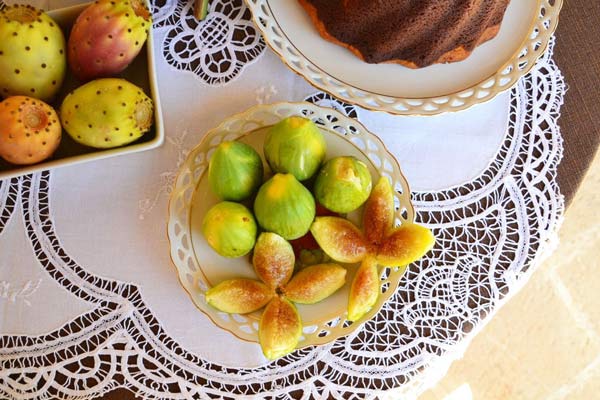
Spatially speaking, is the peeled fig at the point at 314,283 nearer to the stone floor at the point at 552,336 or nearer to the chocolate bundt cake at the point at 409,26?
the chocolate bundt cake at the point at 409,26

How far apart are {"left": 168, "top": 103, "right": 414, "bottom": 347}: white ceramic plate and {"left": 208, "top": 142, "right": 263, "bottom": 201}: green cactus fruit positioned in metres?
0.06

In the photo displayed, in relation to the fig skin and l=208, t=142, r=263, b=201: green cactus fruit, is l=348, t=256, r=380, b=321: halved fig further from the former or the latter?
l=208, t=142, r=263, b=201: green cactus fruit

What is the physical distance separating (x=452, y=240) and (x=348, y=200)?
0.18 meters

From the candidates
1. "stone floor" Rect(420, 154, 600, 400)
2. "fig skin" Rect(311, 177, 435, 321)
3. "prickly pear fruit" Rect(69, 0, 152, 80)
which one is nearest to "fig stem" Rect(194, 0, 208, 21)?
"prickly pear fruit" Rect(69, 0, 152, 80)

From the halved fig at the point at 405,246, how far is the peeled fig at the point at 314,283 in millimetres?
53

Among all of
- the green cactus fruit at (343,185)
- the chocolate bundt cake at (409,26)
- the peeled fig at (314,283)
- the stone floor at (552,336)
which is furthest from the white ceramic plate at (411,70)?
the stone floor at (552,336)

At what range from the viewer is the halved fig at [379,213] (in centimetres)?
63

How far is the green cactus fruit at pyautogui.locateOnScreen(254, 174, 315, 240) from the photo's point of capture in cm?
58

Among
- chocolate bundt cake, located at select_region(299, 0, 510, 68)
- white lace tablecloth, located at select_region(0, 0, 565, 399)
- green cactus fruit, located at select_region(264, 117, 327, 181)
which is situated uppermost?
chocolate bundt cake, located at select_region(299, 0, 510, 68)

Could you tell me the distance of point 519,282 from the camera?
0.70 meters

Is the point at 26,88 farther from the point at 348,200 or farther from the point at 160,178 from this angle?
the point at 348,200

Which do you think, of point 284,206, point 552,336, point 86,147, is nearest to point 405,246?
point 284,206

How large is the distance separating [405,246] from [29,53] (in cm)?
45

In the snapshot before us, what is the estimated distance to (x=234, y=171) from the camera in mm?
596
